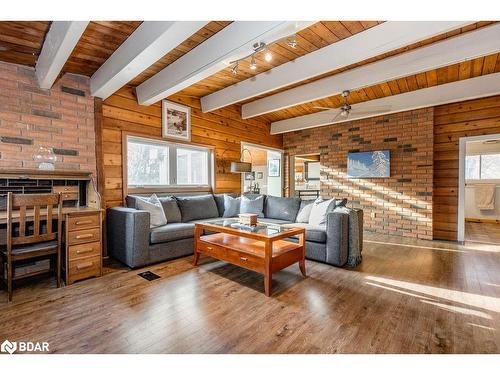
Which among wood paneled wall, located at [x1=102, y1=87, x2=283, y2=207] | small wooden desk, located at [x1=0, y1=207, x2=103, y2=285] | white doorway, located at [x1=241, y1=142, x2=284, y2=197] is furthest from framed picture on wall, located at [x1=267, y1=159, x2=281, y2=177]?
small wooden desk, located at [x1=0, y1=207, x2=103, y2=285]

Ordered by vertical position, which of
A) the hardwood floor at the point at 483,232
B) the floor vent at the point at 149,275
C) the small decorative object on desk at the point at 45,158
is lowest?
the hardwood floor at the point at 483,232

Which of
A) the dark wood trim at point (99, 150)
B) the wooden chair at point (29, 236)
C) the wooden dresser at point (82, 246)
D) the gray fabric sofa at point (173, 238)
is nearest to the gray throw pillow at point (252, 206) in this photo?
the gray fabric sofa at point (173, 238)

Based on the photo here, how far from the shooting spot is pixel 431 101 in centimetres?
413

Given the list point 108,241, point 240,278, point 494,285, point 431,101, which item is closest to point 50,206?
point 108,241

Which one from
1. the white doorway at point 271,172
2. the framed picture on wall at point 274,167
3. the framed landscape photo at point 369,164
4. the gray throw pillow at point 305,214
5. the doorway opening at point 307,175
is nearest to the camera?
the gray throw pillow at point 305,214

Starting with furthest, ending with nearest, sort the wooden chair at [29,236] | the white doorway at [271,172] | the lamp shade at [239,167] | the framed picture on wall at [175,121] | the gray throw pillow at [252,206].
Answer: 1. the white doorway at [271,172]
2. the lamp shade at [239,167]
3. the gray throw pillow at [252,206]
4. the framed picture on wall at [175,121]
5. the wooden chair at [29,236]

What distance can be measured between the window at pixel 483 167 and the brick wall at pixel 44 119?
29.5 feet

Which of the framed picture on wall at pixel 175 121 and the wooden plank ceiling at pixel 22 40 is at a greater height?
the wooden plank ceiling at pixel 22 40

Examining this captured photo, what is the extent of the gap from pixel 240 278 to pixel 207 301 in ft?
1.90

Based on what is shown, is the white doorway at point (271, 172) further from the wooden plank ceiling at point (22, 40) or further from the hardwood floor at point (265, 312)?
the wooden plank ceiling at point (22, 40)

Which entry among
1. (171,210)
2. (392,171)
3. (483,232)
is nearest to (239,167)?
(171,210)

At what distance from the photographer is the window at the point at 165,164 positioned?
12.9 feet

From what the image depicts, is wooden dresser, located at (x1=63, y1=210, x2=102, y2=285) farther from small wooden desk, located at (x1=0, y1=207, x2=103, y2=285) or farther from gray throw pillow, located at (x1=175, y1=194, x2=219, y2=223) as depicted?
gray throw pillow, located at (x1=175, y1=194, x2=219, y2=223)
